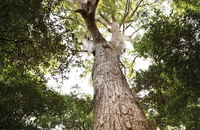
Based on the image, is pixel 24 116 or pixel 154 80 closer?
pixel 24 116

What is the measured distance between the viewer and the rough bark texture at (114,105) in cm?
339

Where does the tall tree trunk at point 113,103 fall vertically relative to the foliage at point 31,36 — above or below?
below

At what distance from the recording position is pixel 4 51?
285 inches

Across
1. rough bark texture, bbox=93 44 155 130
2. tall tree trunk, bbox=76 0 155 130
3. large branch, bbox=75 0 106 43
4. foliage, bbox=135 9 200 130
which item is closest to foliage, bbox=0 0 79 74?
large branch, bbox=75 0 106 43

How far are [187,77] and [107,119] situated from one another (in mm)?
5297

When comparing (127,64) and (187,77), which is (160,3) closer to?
(127,64)

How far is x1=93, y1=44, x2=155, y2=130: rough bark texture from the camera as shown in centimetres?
339

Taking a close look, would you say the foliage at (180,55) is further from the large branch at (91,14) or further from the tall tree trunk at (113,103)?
the tall tree trunk at (113,103)

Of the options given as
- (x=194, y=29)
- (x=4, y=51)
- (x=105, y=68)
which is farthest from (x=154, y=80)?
(x=4, y=51)

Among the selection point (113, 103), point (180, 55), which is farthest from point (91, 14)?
point (113, 103)

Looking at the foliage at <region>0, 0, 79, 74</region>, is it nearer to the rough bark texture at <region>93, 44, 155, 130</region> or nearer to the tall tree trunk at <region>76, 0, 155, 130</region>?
the tall tree trunk at <region>76, 0, 155, 130</region>

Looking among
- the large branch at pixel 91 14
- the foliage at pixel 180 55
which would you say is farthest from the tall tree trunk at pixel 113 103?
the foliage at pixel 180 55

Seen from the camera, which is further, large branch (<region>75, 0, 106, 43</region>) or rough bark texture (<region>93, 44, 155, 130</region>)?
large branch (<region>75, 0, 106, 43</region>)

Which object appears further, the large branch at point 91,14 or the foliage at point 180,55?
the large branch at point 91,14
